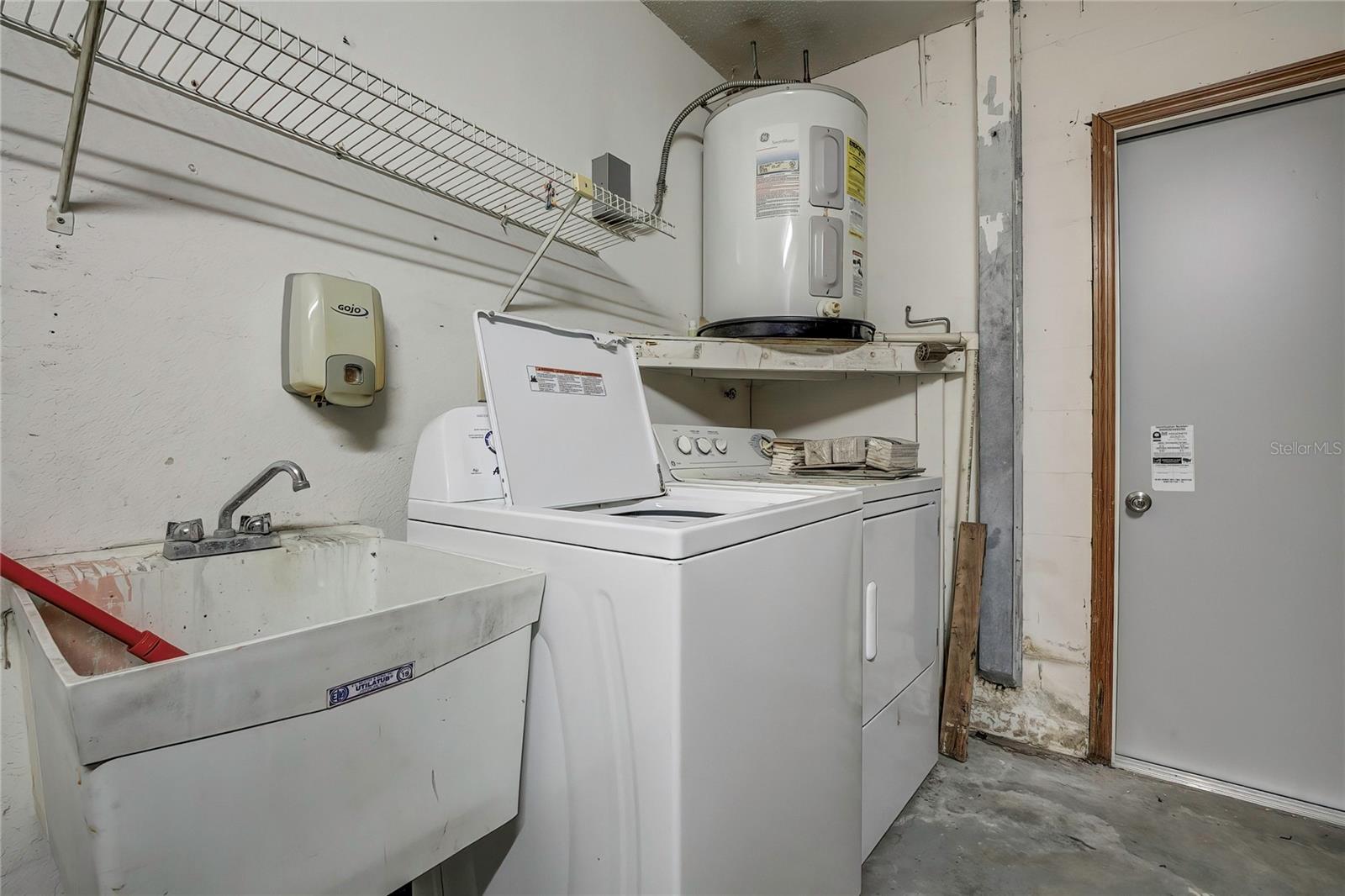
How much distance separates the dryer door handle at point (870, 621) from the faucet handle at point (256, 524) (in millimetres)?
1243

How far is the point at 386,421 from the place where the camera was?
1429 mm

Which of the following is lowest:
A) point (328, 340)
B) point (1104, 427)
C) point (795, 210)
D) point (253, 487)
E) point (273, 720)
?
point (273, 720)

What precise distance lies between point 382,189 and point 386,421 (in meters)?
0.53

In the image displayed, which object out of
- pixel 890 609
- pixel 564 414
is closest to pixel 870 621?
pixel 890 609

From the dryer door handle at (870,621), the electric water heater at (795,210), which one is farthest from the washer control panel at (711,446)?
the dryer door handle at (870,621)

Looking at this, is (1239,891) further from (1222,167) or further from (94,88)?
(94,88)

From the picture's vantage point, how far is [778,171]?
6.66ft

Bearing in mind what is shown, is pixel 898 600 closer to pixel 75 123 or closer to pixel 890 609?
pixel 890 609

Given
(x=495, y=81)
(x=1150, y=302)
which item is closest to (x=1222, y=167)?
(x=1150, y=302)

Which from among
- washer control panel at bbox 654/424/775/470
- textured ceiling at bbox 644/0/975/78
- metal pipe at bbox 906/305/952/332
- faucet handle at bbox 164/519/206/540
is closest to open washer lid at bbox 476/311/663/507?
washer control panel at bbox 654/424/775/470

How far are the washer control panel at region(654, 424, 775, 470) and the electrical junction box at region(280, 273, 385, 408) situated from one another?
0.75m

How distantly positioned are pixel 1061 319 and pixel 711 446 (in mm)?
1282

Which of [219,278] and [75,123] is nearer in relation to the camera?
[75,123]

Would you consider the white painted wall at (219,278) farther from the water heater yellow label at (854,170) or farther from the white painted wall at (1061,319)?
the white painted wall at (1061,319)
